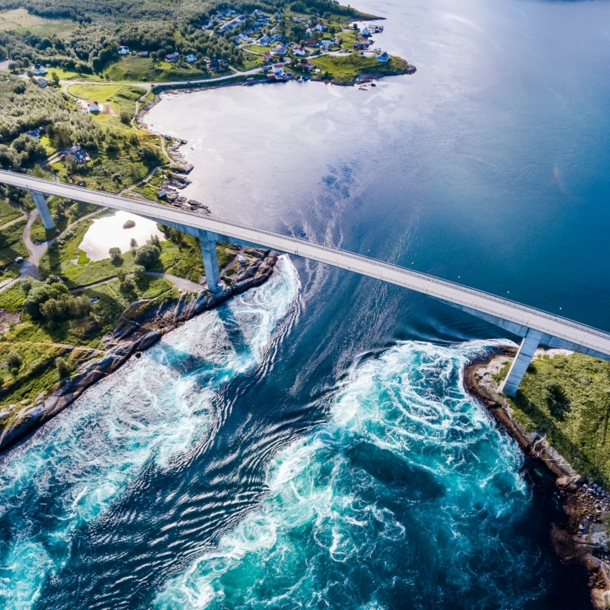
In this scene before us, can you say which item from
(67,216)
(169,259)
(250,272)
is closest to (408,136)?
(250,272)

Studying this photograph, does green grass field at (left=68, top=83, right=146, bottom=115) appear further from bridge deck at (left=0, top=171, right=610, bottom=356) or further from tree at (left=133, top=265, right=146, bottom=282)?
tree at (left=133, top=265, right=146, bottom=282)

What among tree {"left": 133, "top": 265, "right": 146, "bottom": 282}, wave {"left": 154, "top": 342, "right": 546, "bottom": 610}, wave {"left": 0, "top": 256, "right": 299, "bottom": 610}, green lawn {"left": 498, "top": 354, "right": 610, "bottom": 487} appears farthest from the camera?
tree {"left": 133, "top": 265, "right": 146, "bottom": 282}

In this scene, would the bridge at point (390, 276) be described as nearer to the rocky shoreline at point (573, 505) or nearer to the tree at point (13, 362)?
the rocky shoreline at point (573, 505)

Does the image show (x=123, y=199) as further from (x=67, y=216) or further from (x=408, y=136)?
(x=408, y=136)

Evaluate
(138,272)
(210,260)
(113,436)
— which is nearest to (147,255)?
(138,272)

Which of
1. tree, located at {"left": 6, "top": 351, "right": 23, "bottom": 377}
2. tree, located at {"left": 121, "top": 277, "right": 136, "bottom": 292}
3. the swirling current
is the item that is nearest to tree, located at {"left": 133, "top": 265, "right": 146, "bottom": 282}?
tree, located at {"left": 121, "top": 277, "right": 136, "bottom": 292}

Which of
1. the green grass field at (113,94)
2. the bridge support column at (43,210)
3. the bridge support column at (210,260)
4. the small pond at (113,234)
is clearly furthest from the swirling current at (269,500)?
the green grass field at (113,94)
